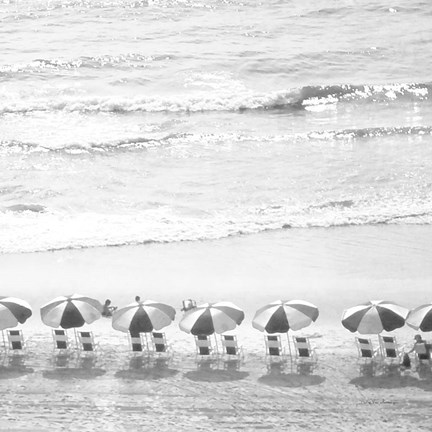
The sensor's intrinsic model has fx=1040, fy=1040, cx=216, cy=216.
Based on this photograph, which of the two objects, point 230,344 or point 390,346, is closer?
point 390,346

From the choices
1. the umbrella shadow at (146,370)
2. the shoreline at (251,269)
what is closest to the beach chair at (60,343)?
the umbrella shadow at (146,370)

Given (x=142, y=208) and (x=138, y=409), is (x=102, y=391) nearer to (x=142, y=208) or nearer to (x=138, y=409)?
(x=138, y=409)

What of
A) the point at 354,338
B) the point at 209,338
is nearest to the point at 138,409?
the point at 209,338

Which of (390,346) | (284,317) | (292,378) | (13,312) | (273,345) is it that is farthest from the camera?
(13,312)

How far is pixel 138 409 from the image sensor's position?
656 inches

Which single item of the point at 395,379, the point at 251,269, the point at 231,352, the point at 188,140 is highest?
the point at 188,140

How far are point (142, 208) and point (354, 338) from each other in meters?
9.04

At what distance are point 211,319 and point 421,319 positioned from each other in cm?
359

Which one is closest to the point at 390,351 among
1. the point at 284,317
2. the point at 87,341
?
the point at 284,317

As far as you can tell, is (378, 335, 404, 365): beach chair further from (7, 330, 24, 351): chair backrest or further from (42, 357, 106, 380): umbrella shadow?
(7, 330, 24, 351): chair backrest

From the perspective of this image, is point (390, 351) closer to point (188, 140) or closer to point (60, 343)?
point (60, 343)

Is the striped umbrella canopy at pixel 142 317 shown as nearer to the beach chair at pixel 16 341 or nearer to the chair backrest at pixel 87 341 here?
the chair backrest at pixel 87 341

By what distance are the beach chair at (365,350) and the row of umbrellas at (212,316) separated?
0.88 ft

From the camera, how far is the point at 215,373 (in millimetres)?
17781
